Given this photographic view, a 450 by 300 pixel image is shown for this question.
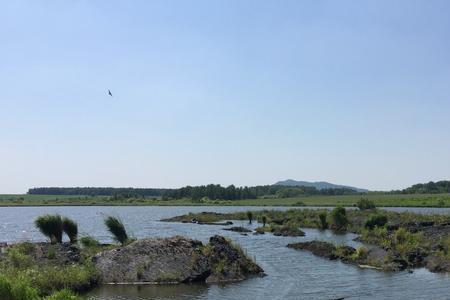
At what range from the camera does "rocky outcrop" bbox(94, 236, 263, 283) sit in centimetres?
3288

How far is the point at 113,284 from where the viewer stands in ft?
105

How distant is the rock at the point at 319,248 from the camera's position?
151 ft

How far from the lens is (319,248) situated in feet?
160

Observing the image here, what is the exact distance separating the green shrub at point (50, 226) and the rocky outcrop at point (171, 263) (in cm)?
1211

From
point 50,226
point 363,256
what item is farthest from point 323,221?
point 50,226

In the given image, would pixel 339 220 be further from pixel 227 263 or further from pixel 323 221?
pixel 227 263

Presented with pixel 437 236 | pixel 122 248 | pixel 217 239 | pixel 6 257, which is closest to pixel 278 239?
pixel 437 236

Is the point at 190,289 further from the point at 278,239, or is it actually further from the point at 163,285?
the point at 278,239

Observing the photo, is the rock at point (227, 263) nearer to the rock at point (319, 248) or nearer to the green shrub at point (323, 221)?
the rock at point (319, 248)

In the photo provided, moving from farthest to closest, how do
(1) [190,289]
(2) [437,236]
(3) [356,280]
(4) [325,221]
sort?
(4) [325,221]
(2) [437,236]
(3) [356,280]
(1) [190,289]

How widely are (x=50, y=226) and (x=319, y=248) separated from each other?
77.6ft

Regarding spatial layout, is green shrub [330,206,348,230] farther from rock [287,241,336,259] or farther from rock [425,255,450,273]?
rock [425,255,450,273]

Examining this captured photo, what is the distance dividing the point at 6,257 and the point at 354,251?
1049 inches

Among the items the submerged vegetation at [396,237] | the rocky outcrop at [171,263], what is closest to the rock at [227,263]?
the rocky outcrop at [171,263]
